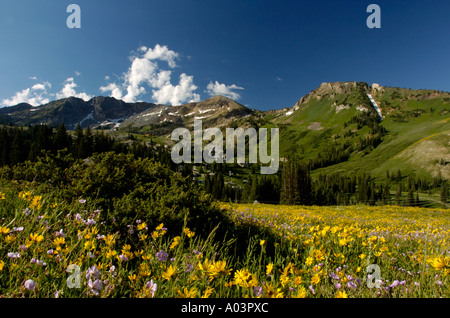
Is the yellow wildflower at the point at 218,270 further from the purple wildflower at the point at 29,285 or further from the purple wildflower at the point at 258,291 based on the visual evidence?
the purple wildflower at the point at 29,285

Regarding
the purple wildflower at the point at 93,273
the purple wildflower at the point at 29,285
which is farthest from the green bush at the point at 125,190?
the purple wildflower at the point at 29,285

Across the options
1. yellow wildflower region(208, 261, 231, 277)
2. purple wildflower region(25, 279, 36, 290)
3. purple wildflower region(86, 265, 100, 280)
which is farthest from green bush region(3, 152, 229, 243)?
yellow wildflower region(208, 261, 231, 277)

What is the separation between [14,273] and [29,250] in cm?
47

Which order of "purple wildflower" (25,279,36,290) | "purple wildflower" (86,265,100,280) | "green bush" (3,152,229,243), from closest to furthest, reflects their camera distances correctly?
"purple wildflower" (25,279,36,290)
"purple wildflower" (86,265,100,280)
"green bush" (3,152,229,243)

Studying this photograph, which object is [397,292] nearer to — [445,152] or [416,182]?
[416,182]

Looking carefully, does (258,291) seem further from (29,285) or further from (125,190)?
(125,190)

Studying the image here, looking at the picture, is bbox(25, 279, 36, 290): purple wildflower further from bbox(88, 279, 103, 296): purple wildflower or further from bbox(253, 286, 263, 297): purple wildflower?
bbox(253, 286, 263, 297): purple wildflower

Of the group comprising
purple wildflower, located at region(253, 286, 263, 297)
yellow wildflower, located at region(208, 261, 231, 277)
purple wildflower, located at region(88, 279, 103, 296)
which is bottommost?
purple wildflower, located at region(253, 286, 263, 297)

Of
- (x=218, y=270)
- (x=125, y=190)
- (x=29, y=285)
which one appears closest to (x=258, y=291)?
(x=218, y=270)

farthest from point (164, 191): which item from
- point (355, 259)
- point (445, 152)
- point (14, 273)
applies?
point (445, 152)

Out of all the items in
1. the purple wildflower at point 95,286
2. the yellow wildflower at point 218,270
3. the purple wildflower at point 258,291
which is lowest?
the purple wildflower at point 258,291

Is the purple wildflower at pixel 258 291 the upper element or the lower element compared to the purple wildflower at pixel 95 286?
lower

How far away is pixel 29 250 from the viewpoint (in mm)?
2178

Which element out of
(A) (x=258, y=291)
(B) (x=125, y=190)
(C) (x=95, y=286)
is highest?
(B) (x=125, y=190)
